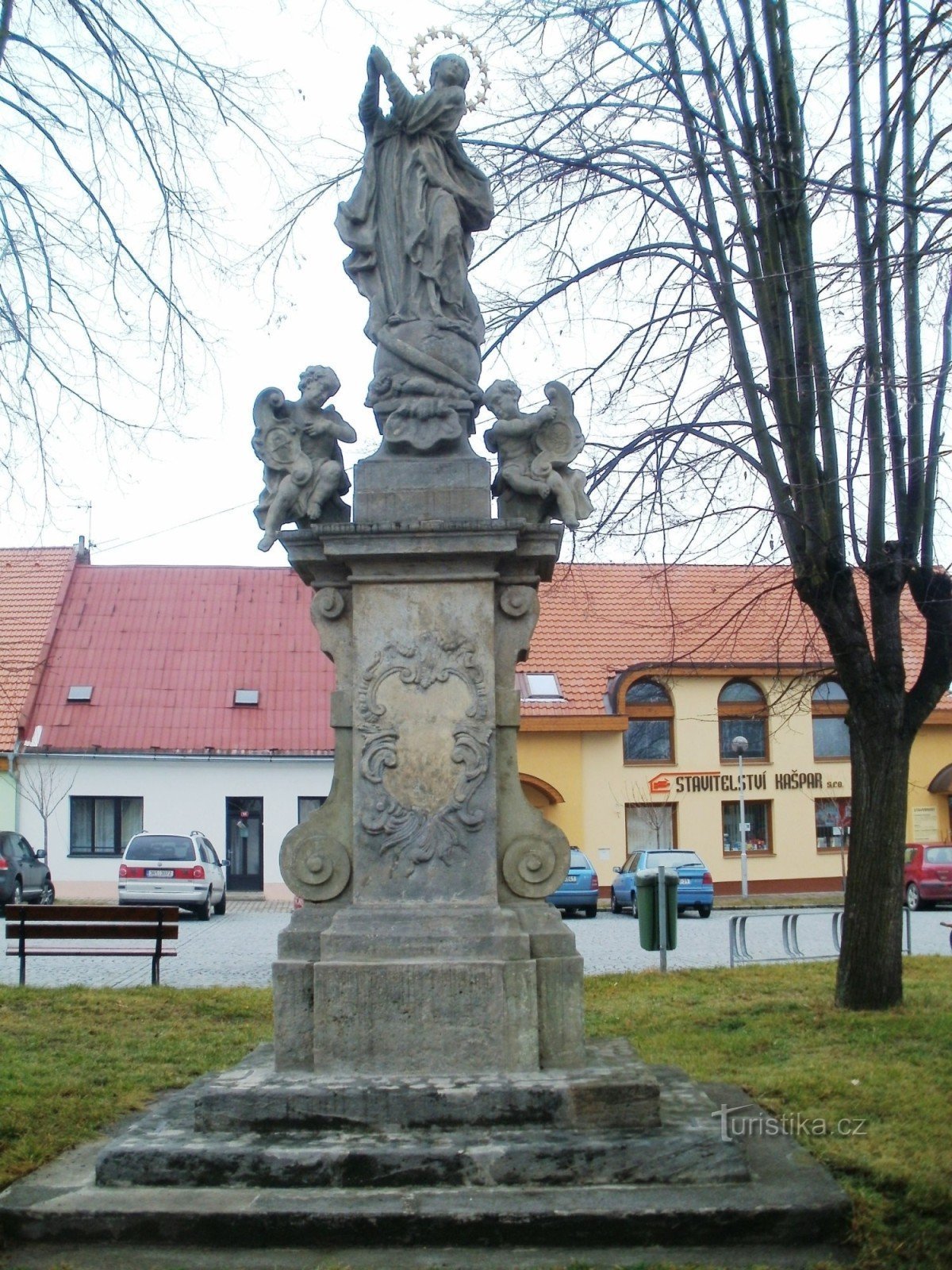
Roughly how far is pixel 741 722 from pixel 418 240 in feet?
95.5

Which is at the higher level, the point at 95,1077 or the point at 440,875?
the point at 440,875

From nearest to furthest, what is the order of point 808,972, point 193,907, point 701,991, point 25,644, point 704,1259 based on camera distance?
point 704,1259, point 701,991, point 808,972, point 193,907, point 25,644

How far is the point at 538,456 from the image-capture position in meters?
6.89

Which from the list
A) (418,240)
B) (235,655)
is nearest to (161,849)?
(235,655)

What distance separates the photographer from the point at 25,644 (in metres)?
33.8

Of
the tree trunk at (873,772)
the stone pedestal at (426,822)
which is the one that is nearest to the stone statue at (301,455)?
the stone pedestal at (426,822)

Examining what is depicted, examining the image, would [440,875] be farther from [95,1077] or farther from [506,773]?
[95,1077]

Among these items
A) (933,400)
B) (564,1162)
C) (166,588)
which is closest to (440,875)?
(564,1162)

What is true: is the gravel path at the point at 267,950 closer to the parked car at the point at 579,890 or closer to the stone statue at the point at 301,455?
the parked car at the point at 579,890

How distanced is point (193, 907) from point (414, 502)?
2084 centimetres

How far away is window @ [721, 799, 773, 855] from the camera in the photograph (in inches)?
1366

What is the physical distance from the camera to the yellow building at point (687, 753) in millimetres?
33594

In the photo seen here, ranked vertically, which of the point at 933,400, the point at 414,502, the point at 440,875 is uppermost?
the point at 933,400

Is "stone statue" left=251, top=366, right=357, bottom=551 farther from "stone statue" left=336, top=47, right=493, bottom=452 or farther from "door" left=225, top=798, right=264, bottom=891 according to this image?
"door" left=225, top=798, right=264, bottom=891
